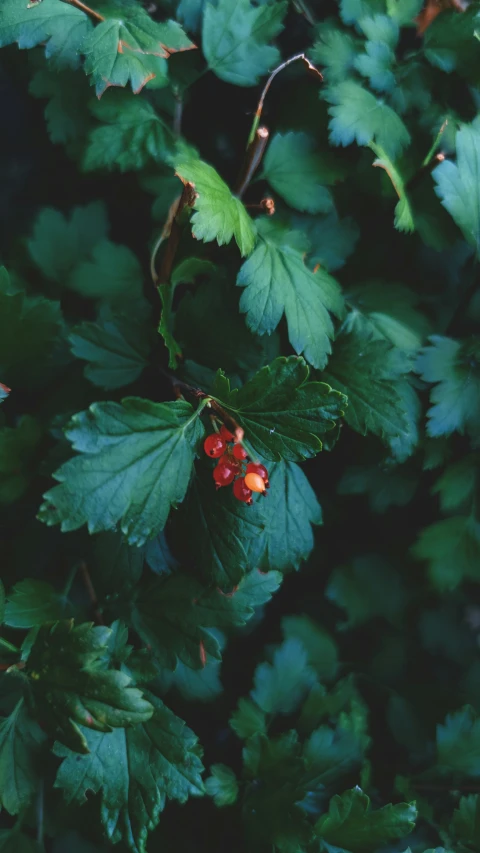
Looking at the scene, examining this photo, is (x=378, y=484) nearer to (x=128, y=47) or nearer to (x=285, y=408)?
(x=285, y=408)

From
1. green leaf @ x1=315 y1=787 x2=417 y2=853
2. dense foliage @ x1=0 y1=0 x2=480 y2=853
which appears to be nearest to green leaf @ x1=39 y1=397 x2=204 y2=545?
dense foliage @ x1=0 y1=0 x2=480 y2=853

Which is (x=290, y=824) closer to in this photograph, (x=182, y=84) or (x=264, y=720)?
(x=264, y=720)

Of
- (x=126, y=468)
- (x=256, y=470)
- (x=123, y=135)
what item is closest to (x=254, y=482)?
(x=256, y=470)

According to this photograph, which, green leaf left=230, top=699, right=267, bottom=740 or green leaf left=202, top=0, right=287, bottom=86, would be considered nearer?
green leaf left=202, top=0, right=287, bottom=86

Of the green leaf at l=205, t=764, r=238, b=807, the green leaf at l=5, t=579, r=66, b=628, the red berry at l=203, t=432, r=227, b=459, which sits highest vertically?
the red berry at l=203, t=432, r=227, b=459

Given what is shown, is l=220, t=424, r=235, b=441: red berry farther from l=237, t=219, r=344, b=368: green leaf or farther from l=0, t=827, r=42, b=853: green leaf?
l=0, t=827, r=42, b=853: green leaf

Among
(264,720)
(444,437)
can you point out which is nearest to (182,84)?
(444,437)
